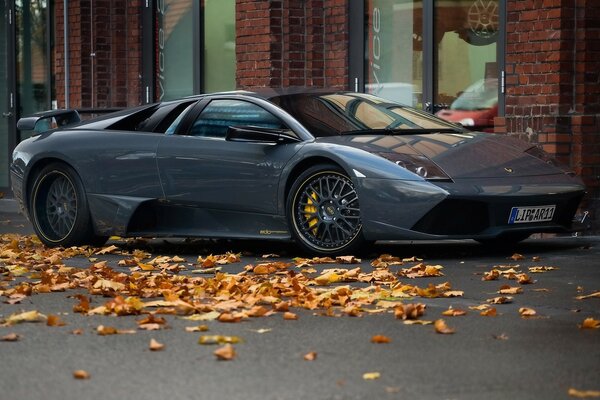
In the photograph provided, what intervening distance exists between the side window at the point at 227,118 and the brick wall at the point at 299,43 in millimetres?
4644

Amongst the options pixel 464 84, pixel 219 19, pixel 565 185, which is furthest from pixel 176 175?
pixel 219 19

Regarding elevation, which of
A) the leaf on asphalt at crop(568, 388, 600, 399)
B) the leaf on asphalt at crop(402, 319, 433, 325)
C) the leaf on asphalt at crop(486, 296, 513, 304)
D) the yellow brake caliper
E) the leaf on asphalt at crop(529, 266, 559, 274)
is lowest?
the leaf on asphalt at crop(529, 266, 559, 274)

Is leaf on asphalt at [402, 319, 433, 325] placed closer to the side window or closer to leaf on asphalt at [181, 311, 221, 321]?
leaf on asphalt at [181, 311, 221, 321]

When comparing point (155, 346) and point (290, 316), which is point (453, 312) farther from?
point (155, 346)

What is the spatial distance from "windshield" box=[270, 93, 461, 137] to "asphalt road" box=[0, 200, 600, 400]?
2.81 metres

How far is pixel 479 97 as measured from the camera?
14.2 meters

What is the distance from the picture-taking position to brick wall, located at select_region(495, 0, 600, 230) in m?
12.7

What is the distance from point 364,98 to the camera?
459 inches

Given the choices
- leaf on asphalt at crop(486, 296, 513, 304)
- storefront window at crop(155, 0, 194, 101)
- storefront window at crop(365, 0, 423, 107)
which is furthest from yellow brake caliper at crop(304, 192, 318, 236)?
storefront window at crop(155, 0, 194, 101)

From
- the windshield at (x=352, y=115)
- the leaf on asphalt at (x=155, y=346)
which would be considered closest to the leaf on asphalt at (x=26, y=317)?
the leaf on asphalt at (x=155, y=346)

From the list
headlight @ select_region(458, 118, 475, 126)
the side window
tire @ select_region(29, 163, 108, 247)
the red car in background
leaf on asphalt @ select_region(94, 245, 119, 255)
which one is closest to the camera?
the side window

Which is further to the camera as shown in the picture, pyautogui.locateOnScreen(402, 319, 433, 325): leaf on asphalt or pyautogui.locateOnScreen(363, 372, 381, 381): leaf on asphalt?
pyautogui.locateOnScreen(402, 319, 433, 325): leaf on asphalt

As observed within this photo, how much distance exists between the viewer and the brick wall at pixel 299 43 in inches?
635

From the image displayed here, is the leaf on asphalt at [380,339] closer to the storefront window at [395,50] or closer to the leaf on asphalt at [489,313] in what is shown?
the leaf on asphalt at [489,313]
